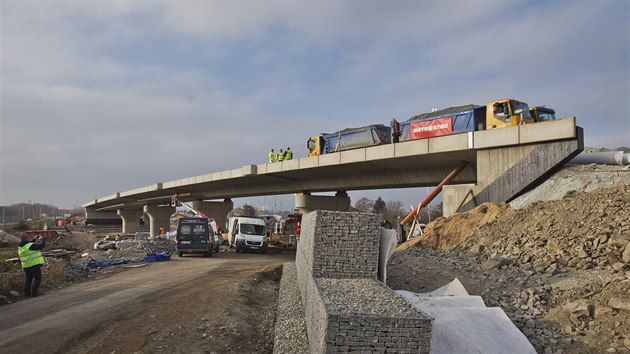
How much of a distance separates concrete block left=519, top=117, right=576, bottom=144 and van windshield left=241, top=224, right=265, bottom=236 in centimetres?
1684

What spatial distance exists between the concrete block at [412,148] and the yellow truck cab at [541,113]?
4.35m

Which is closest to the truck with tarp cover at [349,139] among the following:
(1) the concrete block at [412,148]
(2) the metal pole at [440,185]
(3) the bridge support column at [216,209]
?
(1) the concrete block at [412,148]

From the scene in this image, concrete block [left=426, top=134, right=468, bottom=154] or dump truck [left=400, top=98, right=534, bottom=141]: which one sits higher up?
dump truck [left=400, top=98, right=534, bottom=141]

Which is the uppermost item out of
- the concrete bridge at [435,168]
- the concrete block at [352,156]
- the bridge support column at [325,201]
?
the concrete block at [352,156]

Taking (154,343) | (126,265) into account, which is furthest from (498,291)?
(126,265)

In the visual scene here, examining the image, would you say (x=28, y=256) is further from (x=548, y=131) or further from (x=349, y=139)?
(x=548, y=131)

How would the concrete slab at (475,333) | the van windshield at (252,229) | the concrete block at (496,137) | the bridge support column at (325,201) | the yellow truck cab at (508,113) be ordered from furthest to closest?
the bridge support column at (325,201)
the van windshield at (252,229)
the yellow truck cab at (508,113)
the concrete block at (496,137)
the concrete slab at (475,333)

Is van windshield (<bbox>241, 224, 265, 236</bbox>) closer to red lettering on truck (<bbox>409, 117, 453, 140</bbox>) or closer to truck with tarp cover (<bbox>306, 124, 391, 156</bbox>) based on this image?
truck with tarp cover (<bbox>306, 124, 391, 156</bbox>)

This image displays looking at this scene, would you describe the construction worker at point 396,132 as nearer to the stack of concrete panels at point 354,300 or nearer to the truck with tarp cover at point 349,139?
the truck with tarp cover at point 349,139

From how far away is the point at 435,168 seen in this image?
21.3 m

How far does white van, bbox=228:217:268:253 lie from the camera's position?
26609mm

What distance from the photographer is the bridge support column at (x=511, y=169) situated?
1435cm

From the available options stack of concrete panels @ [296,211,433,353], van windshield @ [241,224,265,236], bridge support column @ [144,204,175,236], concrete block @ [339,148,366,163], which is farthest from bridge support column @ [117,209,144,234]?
stack of concrete panels @ [296,211,433,353]

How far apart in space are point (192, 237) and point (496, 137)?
15.9 m
